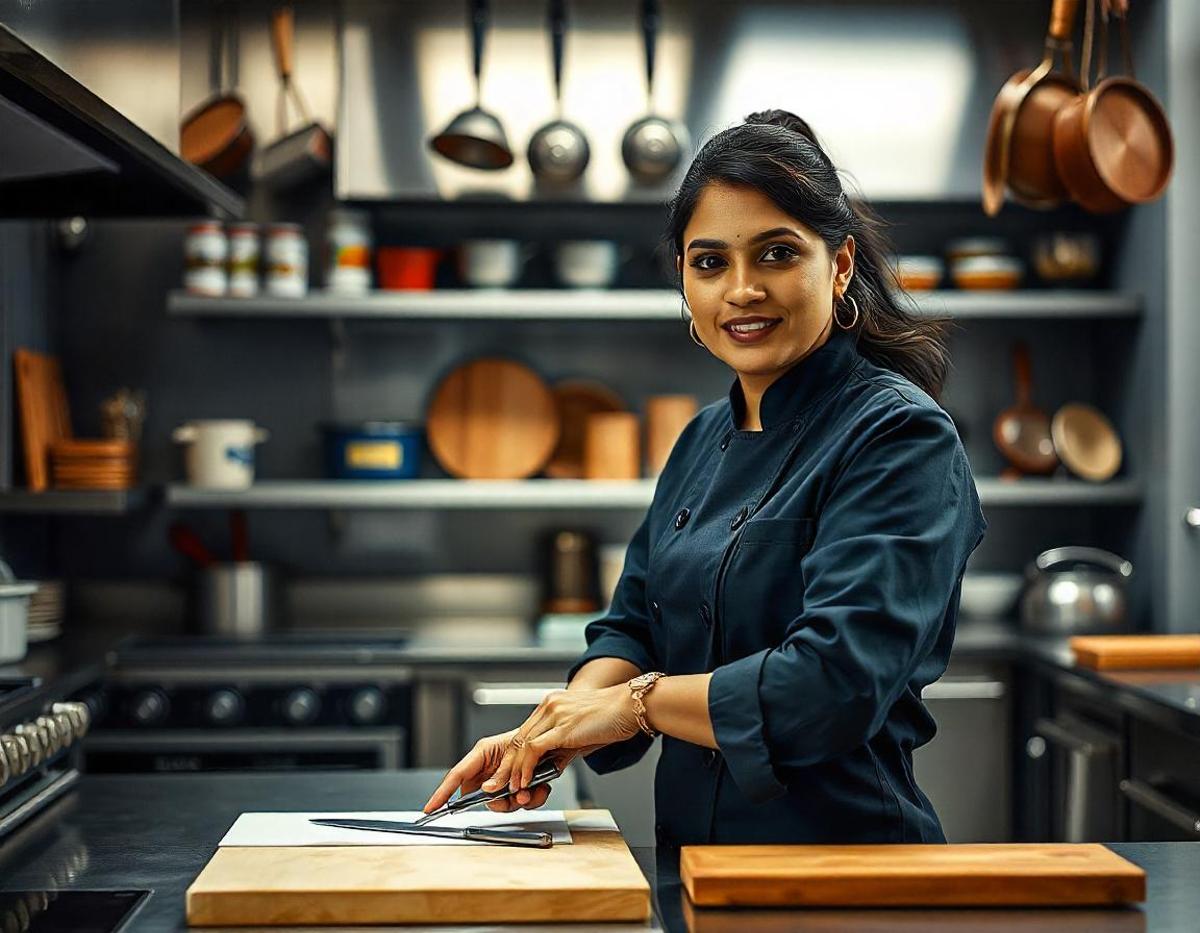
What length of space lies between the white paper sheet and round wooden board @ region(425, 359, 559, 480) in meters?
2.02

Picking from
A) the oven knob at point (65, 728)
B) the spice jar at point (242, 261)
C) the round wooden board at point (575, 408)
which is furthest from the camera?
the round wooden board at point (575, 408)

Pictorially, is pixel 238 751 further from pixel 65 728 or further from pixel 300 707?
pixel 65 728

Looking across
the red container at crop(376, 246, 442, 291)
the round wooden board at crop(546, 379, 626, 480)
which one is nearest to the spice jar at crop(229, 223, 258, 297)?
the red container at crop(376, 246, 442, 291)

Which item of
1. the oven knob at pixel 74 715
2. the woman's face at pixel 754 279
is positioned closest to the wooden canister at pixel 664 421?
the oven knob at pixel 74 715

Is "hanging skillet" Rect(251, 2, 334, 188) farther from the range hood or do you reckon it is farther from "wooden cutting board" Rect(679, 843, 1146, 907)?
"wooden cutting board" Rect(679, 843, 1146, 907)

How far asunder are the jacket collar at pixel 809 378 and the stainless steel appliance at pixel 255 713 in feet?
5.52

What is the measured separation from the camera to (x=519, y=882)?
1.19m

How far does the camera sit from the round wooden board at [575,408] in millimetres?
3637

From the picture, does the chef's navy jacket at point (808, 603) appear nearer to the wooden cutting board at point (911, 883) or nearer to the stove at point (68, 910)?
the wooden cutting board at point (911, 883)

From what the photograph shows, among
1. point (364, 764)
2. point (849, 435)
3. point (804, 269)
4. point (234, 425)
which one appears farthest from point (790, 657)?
point (234, 425)

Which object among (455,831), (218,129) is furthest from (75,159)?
(218,129)

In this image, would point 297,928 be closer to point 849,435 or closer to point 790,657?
point 790,657

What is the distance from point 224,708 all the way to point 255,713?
0.06 m

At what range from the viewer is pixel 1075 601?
10.5ft
